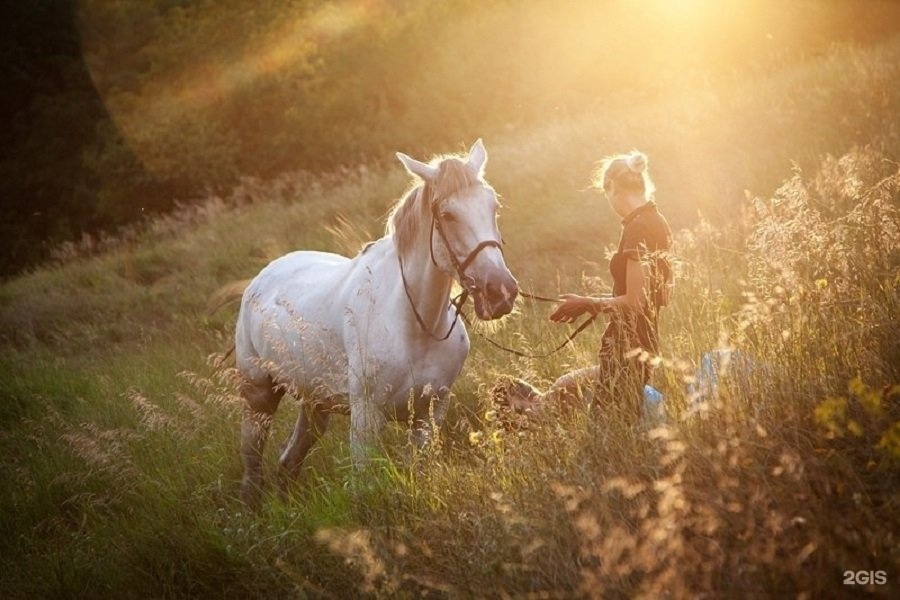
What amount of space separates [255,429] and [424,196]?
2.32 m

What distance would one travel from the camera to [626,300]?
14.7ft

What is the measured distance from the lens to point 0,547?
564 cm

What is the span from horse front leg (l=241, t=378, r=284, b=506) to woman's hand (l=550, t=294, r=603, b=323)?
1.95m

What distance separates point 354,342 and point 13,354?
889 cm

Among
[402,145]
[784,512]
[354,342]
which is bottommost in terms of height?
[784,512]

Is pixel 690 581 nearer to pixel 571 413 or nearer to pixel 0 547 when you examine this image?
pixel 571 413

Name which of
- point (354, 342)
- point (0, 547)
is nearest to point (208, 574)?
point (354, 342)

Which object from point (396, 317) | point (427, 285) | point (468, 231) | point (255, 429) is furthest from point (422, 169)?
point (255, 429)

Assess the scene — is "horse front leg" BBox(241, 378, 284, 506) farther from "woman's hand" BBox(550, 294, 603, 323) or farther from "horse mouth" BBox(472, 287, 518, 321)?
"woman's hand" BBox(550, 294, 603, 323)

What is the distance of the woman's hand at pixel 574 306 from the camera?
444cm

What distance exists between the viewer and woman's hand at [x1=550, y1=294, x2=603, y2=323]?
14.6 ft

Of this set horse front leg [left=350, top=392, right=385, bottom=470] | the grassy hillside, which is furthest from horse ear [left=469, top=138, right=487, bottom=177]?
horse front leg [left=350, top=392, right=385, bottom=470]

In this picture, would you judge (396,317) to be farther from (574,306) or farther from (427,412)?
(574,306)

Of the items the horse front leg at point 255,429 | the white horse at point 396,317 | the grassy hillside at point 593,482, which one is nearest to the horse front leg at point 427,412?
the white horse at point 396,317
